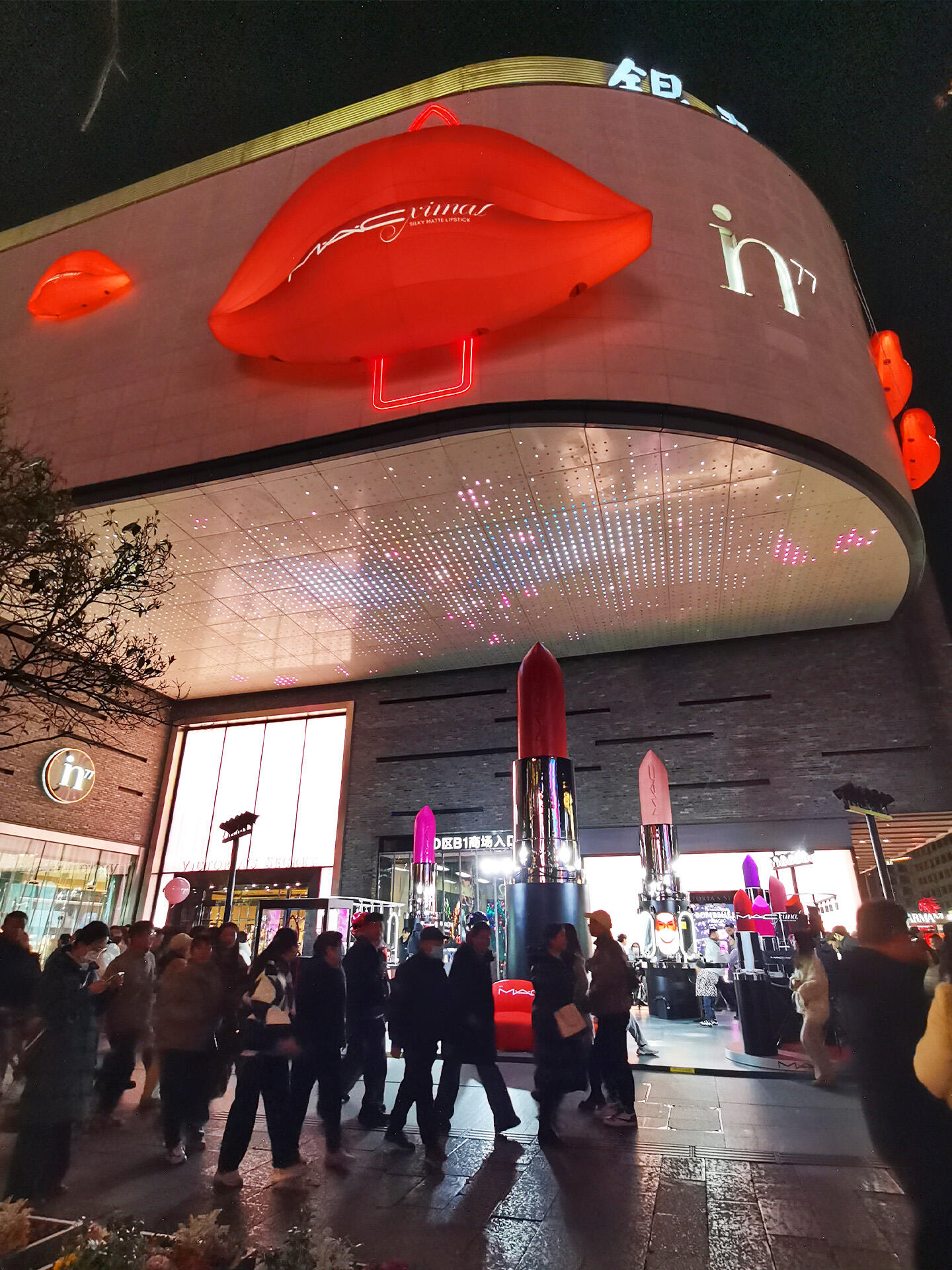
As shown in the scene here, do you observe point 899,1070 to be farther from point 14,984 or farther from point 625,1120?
point 14,984

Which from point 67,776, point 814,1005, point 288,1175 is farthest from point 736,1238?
point 67,776

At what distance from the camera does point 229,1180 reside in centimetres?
393

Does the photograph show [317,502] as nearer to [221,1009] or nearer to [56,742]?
[221,1009]

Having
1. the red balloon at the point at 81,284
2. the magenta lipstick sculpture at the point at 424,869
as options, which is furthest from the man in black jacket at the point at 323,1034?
Answer: the red balloon at the point at 81,284

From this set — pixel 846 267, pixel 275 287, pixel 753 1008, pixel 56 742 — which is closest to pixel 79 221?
pixel 275 287

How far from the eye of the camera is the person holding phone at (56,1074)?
149 inches

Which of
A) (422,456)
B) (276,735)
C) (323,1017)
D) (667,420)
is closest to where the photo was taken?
(323,1017)

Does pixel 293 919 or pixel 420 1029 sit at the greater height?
pixel 293 919

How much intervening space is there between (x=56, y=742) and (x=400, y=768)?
26.4 feet

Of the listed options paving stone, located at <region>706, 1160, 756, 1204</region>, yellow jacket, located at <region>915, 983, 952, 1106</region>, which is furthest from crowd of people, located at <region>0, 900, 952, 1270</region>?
paving stone, located at <region>706, 1160, 756, 1204</region>

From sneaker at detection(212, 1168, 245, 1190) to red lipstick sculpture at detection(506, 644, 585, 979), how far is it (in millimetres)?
3277

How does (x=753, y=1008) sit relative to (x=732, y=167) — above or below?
below

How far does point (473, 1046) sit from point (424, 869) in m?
9.23

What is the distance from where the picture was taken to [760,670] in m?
14.7
